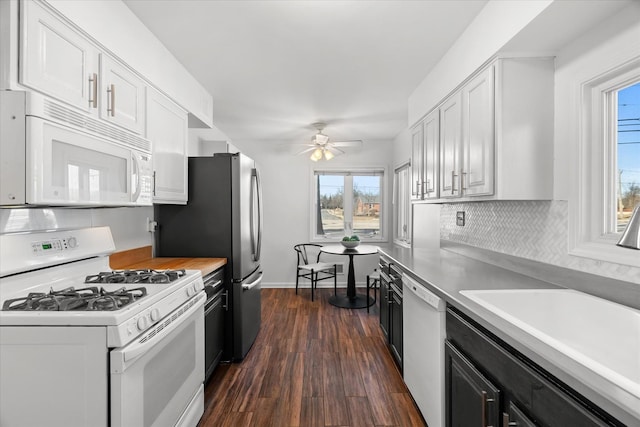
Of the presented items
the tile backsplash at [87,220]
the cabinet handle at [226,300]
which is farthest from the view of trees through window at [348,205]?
the tile backsplash at [87,220]

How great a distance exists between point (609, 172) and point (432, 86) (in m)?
1.49

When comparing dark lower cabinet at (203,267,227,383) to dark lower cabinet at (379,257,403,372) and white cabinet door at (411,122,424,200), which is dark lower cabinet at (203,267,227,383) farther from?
white cabinet door at (411,122,424,200)

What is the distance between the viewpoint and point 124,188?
1.76 m

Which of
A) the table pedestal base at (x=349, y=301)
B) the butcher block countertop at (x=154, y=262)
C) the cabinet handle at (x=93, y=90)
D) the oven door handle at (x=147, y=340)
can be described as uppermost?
the cabinet handle at (x=93, y=90)

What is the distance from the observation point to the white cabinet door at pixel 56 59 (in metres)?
1.24

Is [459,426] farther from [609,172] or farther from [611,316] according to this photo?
[609,172]

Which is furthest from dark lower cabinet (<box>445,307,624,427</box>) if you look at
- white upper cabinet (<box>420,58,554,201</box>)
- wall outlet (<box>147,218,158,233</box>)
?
wall outlet (<box>147,218,158,233</box>)

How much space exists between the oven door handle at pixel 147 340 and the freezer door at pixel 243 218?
2.96ft

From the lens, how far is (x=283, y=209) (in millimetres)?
5270

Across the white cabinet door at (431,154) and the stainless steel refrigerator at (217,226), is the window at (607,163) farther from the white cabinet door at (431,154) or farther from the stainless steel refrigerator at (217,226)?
the stainless steel refrigerator at (217,226)

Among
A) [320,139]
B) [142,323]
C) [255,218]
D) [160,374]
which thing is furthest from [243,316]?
[320,139]

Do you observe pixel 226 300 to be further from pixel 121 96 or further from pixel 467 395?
pixel 467 395

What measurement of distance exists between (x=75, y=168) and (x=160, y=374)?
1022 millimetres

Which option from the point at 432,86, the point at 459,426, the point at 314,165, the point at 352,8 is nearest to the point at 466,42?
the point at 432,86
